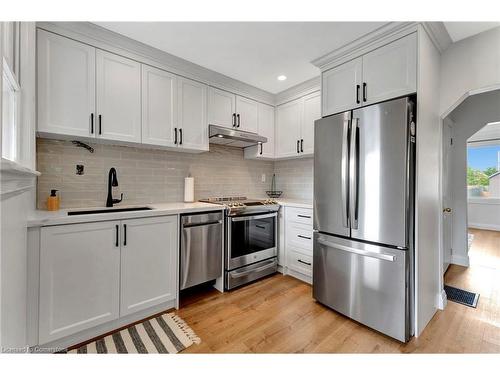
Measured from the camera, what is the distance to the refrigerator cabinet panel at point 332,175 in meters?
1.96

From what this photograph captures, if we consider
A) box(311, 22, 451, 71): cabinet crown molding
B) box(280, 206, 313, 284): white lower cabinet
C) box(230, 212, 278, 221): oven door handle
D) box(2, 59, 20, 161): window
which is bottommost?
box(280, 206, 313, 284): white lower cabinet

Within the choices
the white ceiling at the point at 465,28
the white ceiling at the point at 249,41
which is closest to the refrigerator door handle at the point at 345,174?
the white ceiling at the point at 249,41

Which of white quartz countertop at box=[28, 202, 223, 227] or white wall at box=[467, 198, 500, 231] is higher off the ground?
white quartz countertop at box=[28, 202, 223, 227]

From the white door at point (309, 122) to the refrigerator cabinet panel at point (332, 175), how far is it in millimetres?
659

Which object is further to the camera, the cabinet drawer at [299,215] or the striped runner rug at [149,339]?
the cabinet drawer at [299,215]

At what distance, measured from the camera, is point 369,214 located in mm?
1819

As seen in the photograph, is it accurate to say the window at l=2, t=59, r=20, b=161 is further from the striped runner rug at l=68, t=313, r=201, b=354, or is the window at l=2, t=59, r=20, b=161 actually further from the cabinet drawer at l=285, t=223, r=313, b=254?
the cabinet drawer at l=285, t=223, r=313, b=254

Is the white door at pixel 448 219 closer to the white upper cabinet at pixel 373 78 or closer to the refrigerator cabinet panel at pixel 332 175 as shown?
the white upper cabinet at pixel 373 78

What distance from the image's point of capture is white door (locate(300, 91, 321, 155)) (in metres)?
2.83

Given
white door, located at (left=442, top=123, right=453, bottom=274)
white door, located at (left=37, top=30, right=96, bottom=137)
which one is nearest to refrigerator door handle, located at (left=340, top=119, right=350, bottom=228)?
white door, located at (left=442, top=123, right=453, bottom=274)

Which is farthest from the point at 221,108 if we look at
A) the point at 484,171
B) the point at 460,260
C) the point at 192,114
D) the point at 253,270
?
the point at 484,171

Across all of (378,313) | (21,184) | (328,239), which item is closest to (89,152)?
(21,184)

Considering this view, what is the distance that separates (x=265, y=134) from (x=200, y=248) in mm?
1848

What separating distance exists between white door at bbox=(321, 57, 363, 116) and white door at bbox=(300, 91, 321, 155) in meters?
0.50
